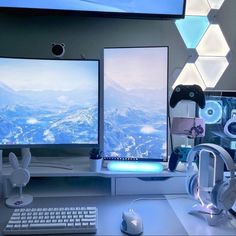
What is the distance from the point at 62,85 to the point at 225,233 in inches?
32.0

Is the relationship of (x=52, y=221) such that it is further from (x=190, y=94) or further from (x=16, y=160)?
(x=190, y=94)

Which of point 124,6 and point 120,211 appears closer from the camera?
point 120,211

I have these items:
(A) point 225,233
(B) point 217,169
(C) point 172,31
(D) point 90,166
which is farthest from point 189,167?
(C) point 172,31

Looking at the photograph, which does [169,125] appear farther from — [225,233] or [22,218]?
[22,218]

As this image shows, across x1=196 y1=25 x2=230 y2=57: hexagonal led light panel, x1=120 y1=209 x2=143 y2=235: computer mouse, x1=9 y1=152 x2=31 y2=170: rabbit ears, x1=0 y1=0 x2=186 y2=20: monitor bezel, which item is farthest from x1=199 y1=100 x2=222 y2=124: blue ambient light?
x1=9 y1=152 x2=31 y2=170: rabbit ears

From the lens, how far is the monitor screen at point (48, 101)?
1204 mm

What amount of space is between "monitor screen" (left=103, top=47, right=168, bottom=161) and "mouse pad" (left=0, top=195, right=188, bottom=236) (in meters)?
0.20

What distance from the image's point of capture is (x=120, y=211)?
105 cm

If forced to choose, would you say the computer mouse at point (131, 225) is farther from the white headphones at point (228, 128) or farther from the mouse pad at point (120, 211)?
the white headphones at point (228, 128)

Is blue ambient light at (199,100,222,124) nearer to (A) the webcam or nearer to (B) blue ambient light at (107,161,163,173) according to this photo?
(B) blue ambient light at (107,161,163,173)

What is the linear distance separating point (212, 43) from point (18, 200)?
1189mm

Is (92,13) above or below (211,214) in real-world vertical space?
above

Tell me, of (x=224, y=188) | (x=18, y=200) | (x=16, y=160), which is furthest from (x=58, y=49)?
(x=224, y=188)

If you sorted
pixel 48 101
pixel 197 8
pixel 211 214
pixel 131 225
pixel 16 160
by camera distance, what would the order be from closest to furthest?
pixel 131 225 < pixel 211 214 < pixel 16 160 < pixel 48 101 < pixel 197 8
